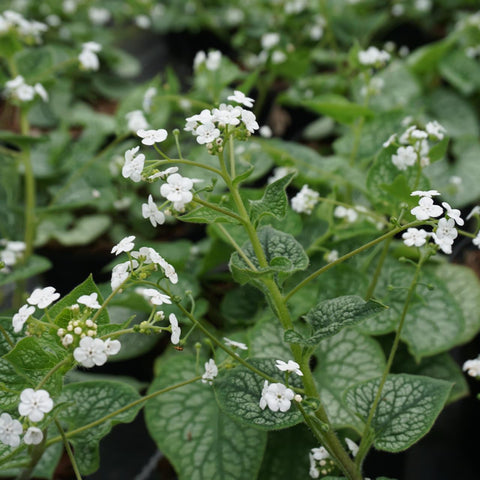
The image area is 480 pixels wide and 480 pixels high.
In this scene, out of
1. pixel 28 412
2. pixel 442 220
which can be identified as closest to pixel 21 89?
pixel 28 412

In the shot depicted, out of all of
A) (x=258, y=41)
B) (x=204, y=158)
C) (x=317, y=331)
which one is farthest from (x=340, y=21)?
(x=317, y=331)

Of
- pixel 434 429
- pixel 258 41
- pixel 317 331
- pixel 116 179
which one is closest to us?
pixel 317 331

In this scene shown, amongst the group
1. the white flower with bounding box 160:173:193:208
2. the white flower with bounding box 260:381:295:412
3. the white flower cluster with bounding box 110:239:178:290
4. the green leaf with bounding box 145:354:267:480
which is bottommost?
the green leaf with bounding box 145:354:267:480

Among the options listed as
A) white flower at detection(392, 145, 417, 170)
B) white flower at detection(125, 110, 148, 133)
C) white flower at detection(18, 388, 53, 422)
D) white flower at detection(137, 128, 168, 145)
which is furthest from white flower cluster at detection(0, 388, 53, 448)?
white flower at detection(125, 110, 148, 133)

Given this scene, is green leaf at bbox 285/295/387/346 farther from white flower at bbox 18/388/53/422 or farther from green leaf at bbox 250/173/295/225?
white flower at bbox 18/388/53/422

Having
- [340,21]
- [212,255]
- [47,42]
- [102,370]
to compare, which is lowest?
[102,370]

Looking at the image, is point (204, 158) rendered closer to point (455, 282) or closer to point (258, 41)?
point (455, 282)
